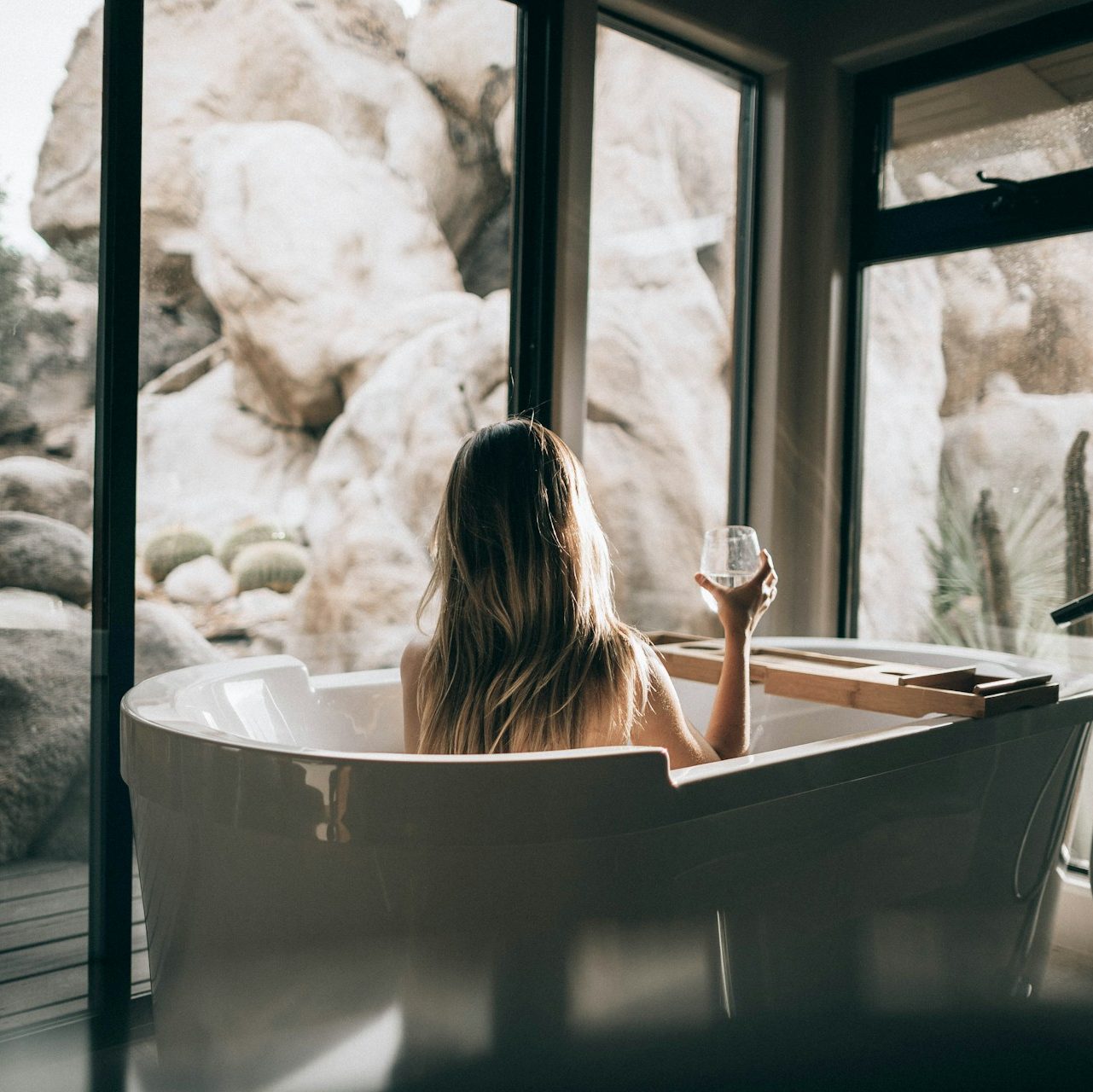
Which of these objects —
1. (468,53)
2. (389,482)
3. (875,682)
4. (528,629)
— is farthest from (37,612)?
(468,53)

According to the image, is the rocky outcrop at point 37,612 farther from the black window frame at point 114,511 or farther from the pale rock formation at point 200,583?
the pale rock formation at point 200,583

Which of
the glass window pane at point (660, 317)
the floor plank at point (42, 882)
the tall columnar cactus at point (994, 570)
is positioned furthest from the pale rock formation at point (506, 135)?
the floor plank at point (42, 882)

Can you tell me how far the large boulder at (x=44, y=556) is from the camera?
6.01 feet

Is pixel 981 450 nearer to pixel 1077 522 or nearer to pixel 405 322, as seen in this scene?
pixel 1077 522

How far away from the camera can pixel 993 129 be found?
8.79ft

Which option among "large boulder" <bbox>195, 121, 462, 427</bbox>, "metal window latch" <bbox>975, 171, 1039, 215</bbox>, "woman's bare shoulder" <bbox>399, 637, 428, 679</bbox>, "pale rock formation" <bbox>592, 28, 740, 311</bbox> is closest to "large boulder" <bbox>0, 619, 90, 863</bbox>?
"large boulder" <bbox>195, 121, 462, 427</bbox>

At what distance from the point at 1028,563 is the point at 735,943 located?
67.8 inches

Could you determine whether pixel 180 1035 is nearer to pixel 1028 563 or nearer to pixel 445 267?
pixel 445 267

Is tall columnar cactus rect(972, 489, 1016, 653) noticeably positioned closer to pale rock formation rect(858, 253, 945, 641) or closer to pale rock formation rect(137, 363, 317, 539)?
pale rock formation rect(858, 253, 945, 641)

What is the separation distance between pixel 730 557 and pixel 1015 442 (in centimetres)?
139

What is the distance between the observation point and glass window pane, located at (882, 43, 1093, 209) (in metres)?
2.53

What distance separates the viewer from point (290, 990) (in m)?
1.11

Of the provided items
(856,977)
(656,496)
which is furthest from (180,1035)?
(656,496)

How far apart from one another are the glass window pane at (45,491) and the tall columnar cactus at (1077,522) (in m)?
2.17
